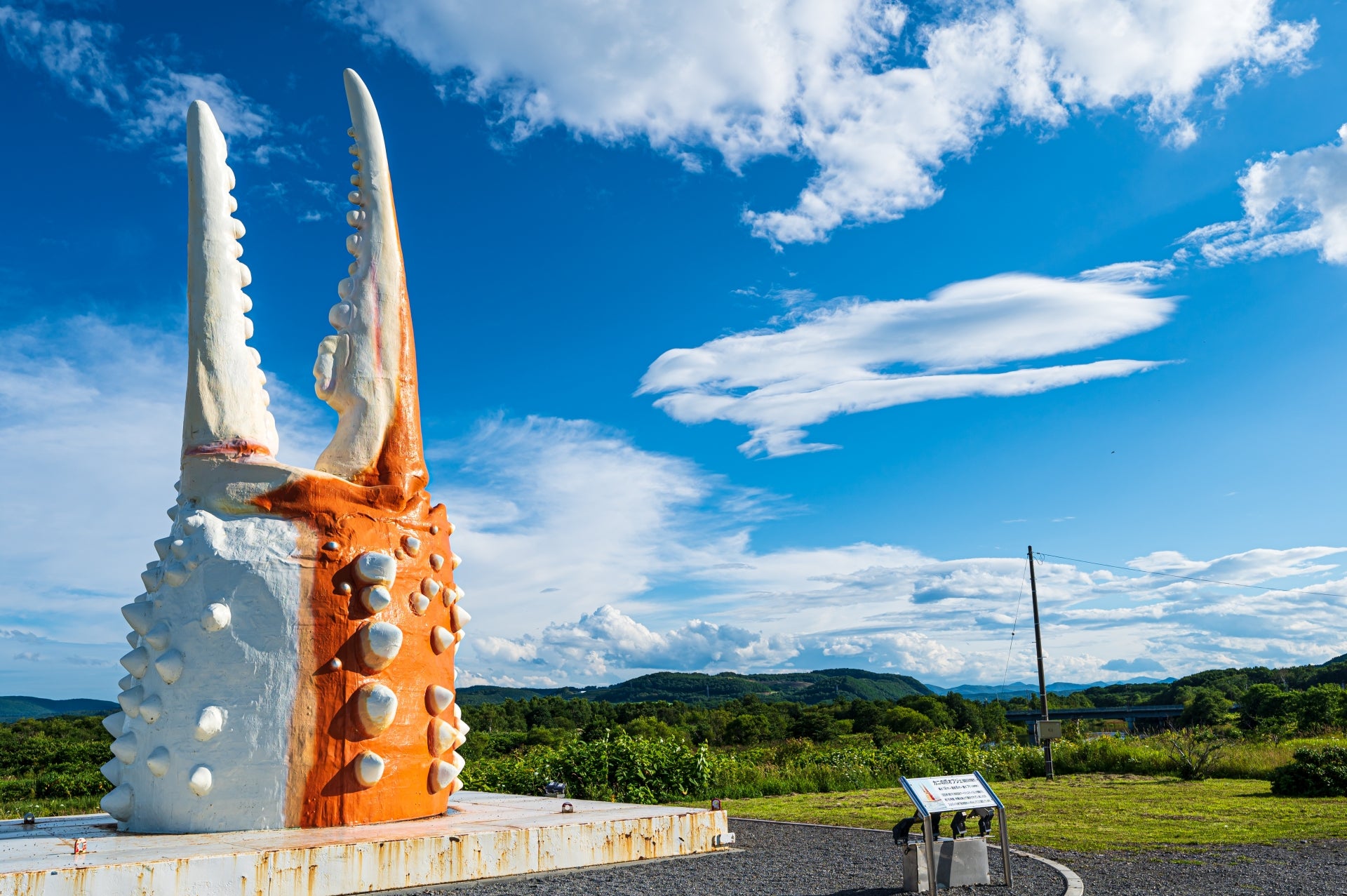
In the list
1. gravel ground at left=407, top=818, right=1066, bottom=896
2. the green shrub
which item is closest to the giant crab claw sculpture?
gravel ground at left=407, top=818, right=1066, bottom=896

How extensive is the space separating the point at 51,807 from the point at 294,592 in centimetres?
1157

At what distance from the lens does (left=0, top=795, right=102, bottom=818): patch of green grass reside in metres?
13.0

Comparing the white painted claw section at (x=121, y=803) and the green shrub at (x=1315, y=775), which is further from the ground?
the white painted claw section at (x=121, y=803)

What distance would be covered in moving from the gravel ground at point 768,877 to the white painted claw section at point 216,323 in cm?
432

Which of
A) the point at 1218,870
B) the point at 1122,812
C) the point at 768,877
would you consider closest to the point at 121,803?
the point at 768,877

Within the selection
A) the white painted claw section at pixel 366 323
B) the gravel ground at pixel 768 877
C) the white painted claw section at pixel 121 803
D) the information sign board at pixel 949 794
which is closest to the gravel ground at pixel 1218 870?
the gravel ground at pixel 768 877

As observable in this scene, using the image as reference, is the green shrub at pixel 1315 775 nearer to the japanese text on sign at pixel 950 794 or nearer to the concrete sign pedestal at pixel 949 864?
the concrete sign pedestal at pixel 949 864

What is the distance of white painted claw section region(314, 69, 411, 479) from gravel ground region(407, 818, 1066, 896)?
414 centimetres

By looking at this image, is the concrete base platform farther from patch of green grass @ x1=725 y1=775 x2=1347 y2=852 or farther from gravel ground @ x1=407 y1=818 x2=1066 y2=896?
patch of green grass @ x1=725 y1=775 x2=1347 y2=852

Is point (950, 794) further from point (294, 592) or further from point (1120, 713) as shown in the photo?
point (1120, 713)

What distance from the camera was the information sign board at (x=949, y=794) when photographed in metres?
7.30

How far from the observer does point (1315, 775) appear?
14547 millimetres

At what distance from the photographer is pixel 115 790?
7.75 m

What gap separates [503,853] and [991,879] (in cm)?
430
